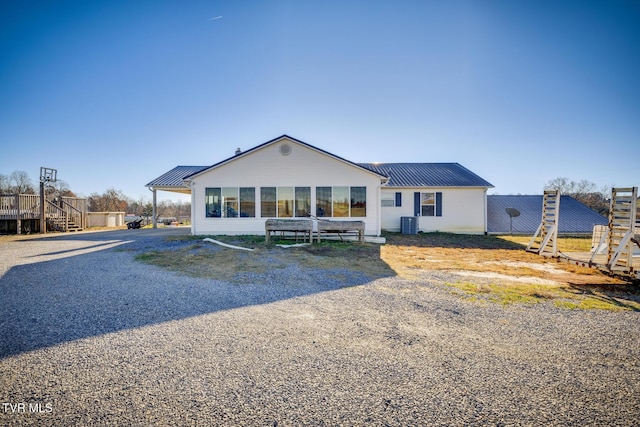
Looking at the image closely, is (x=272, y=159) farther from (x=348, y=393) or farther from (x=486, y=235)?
(x=486, y=235)

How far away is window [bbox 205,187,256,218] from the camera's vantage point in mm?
13344

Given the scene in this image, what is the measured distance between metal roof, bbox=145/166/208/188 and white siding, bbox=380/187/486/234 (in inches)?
486

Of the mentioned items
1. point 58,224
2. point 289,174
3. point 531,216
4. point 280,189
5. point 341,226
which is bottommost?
point 58,224

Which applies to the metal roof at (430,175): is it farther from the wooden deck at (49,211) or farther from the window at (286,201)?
the wooden deck at (49,211)

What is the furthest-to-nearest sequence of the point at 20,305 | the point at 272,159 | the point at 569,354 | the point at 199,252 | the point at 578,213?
1. the point at 578,213
2. the point at 272,159
3. the point at 199,252
4. the point at 20,305
5. the point at 569,354

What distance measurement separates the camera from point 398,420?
189 cm

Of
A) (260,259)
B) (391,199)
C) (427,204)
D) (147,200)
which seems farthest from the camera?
(147,200)

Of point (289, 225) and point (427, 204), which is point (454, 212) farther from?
point (289, 225)

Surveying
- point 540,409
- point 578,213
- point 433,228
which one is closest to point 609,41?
point 578,213

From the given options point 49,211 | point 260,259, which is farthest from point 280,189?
point 49,211

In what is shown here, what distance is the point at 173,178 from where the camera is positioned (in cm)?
1784

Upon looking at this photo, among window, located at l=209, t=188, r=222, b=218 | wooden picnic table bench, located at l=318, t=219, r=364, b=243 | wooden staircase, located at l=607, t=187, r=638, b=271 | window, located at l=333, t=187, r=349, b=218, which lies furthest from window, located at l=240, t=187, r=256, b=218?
wooden staircase, located at l=607, t=187, r=638, b=271

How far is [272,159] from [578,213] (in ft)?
69.5

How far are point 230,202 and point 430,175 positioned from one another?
42.6ft
